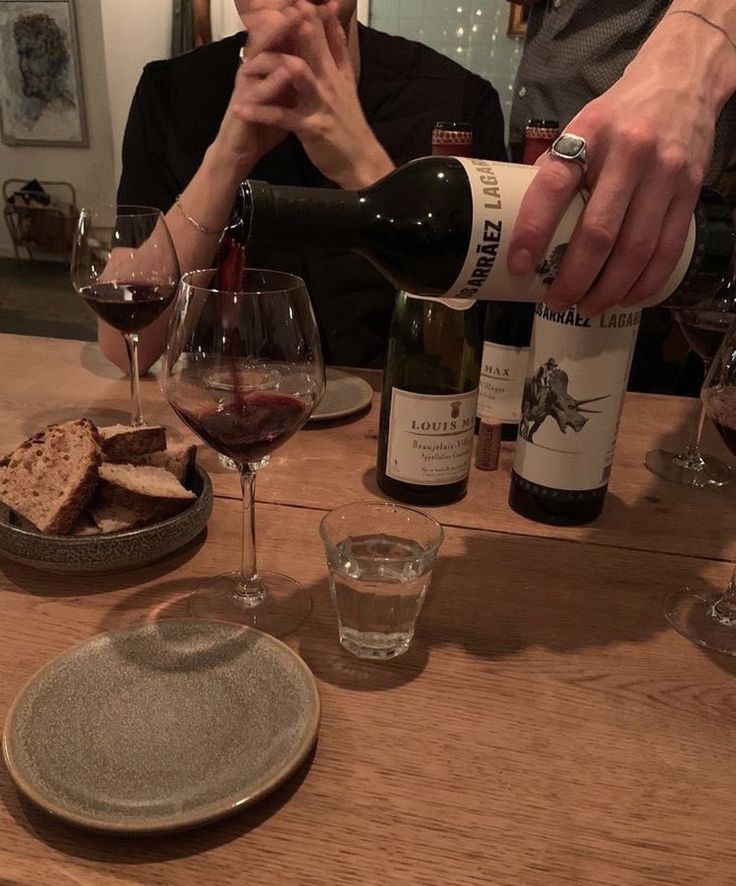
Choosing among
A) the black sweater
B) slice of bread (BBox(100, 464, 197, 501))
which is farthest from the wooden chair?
slice of bread (BBox(100, 464, 197, 501))

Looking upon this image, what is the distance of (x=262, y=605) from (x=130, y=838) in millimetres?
257

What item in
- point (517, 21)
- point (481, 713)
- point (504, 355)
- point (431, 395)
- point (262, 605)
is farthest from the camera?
point (517, 21)

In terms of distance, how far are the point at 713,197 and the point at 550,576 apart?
370mm

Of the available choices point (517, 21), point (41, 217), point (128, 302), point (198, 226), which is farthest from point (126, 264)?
point (41, 217)

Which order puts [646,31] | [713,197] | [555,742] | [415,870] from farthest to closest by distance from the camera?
[646,31]
[713,197]
[555,742]
[415,870]

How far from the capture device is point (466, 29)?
3143mm

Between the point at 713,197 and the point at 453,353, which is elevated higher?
the point at 713,197

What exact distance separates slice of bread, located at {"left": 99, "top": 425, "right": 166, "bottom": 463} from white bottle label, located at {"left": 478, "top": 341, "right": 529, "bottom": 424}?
39cm

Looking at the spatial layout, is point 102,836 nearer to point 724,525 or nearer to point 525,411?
point 525,411

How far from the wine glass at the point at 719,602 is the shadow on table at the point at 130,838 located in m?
0.39

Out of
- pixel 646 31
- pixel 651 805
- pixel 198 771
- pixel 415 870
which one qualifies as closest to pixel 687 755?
pixel 651 805

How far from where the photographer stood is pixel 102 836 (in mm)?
454

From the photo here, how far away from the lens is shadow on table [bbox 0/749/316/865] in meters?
0.45

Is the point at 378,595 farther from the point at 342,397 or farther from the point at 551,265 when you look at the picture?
the point at 342,397
